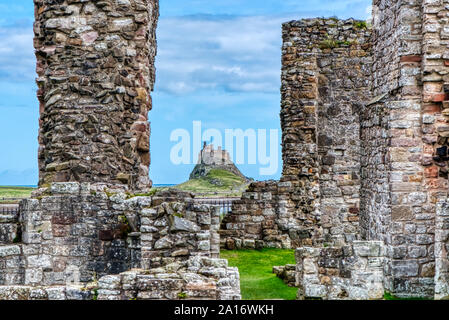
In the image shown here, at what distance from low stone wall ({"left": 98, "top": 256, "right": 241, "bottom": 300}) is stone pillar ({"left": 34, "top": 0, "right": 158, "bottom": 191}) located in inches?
204

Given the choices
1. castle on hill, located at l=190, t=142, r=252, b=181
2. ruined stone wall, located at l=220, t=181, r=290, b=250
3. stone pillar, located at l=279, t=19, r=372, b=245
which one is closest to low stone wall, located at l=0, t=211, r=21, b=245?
ruined stone wall, located at l=220, t=181, r=290, b=250

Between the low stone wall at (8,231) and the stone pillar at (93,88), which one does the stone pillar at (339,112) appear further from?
the low stone wall at (8,231)

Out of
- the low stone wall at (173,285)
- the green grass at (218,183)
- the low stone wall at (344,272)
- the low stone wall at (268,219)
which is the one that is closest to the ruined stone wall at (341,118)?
the low stone wall at (268,219)

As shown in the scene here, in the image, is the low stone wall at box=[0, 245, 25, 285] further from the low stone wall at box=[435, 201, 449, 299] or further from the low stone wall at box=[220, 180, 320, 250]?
the low stone wall at box=[220, 180, 320, 250]

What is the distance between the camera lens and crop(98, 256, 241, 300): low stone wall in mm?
6551

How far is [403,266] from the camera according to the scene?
1027cm

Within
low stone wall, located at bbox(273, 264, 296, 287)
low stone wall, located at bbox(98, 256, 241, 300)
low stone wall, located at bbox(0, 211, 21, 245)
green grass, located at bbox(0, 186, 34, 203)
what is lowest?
low stone wall, located at bbox(273, 264, 296, 287)

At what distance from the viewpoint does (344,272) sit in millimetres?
7902

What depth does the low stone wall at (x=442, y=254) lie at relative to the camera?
848 cm

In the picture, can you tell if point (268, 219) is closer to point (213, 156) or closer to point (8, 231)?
point (8, 231)

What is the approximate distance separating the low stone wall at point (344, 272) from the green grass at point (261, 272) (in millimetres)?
1318
